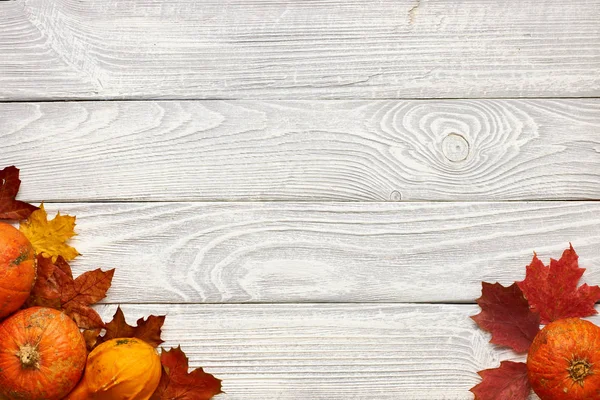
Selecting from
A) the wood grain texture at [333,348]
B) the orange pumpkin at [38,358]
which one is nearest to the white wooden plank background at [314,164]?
the wood grain texture at [333,348]

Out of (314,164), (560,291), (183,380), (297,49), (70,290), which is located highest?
(297,49)

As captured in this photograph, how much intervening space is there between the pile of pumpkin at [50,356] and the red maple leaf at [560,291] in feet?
2.15

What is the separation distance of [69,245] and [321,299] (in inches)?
18.0

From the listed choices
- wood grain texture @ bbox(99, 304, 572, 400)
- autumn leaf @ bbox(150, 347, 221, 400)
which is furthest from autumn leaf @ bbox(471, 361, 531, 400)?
autumn leaf @ bbox(150, 347, 221, 400)

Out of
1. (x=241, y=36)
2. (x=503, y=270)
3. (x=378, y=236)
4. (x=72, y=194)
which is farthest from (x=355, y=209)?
(x=72, y=194)

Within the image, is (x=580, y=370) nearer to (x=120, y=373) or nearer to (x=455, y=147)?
(x=455, y=147)

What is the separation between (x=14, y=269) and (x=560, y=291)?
90 cm

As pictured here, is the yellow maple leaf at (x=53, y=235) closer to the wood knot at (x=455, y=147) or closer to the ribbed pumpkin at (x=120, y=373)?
the ribbed pumpkin at (x=120, y=373)

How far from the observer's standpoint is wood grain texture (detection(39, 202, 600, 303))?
1.07 metres

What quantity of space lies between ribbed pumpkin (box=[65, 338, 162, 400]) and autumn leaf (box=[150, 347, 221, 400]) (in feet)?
0.09

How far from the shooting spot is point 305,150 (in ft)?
3.61

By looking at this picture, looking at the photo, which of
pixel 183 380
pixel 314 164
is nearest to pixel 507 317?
pixel 314 164

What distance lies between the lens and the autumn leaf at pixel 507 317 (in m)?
1.02

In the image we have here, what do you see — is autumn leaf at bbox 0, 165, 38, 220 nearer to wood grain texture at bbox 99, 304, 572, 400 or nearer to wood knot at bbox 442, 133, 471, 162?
wood grain texture at bbox 99, 304, 572, 400
